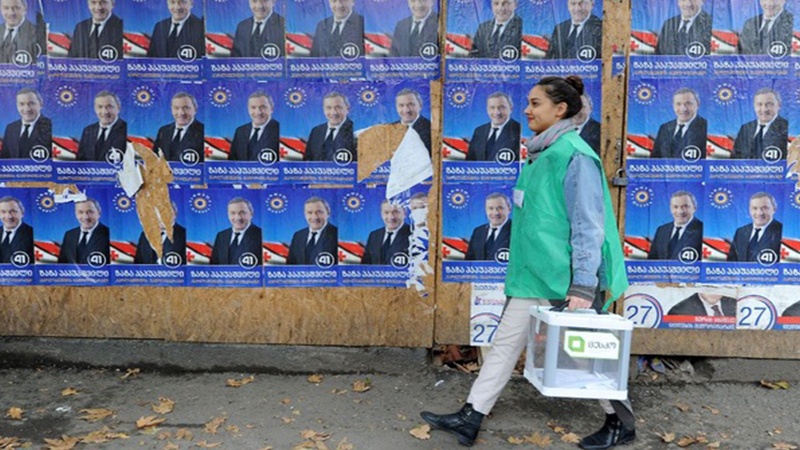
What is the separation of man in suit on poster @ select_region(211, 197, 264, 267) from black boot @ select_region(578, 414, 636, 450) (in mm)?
2438

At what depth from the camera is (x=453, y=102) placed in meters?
5.06

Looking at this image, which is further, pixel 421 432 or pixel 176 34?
pixel 176 34

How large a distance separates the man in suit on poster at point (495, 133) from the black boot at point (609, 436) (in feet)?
5.87

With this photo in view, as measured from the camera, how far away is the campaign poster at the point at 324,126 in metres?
5.10

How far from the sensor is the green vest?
3914 millimetres

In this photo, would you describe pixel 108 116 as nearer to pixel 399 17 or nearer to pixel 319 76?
pixel 319 76

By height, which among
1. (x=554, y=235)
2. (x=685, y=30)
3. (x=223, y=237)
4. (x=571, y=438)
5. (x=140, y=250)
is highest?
(x=685, y=30)

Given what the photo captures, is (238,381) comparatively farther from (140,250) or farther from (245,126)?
(245,126)

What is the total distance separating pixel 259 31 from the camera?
5062 millimetres

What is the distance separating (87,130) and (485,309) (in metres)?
2.97

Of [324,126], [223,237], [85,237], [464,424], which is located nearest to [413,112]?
[324,126]

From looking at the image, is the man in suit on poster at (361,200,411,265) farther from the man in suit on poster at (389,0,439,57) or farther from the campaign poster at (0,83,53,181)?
the campaign poster at (0,83,53,181)

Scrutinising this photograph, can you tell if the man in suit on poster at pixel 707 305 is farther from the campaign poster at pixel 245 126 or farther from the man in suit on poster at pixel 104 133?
the man in suit on poster at pixel 104 133

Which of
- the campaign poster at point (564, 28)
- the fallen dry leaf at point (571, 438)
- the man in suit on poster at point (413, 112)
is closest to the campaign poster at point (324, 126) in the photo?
the man in suit on poster at point (413, 112)
